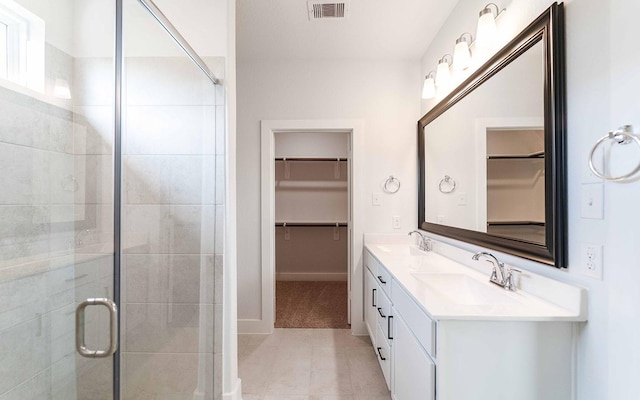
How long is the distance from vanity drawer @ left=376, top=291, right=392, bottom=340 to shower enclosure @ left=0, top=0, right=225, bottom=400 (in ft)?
4.10

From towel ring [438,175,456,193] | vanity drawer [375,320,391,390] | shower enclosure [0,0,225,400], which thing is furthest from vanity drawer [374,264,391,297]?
shower enclosure [0,0,225,400]

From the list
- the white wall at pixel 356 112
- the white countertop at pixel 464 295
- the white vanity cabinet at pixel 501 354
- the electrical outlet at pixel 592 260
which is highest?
the white wall at pixel 356 112

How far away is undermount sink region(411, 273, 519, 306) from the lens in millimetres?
1370

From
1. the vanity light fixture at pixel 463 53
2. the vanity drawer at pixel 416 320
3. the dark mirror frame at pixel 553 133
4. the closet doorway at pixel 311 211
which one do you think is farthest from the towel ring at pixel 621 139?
the closet doorway at pixel 311 211

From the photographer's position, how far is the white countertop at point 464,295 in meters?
1.09

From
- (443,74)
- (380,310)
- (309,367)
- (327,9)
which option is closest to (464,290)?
(380,310)

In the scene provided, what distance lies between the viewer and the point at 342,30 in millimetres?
2379

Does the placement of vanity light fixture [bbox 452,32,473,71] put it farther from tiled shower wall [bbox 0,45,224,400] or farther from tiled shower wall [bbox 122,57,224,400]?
tiled shower wall [bbox 0,45,224,400]

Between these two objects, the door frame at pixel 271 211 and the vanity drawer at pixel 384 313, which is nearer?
the vanity drawer at pixel 384 313

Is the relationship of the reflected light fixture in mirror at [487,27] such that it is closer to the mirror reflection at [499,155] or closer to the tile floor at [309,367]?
the mirror reflection at [499,155]

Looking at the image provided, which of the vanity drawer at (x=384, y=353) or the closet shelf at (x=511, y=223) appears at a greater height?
the closet shelf at (x=511, y=223)

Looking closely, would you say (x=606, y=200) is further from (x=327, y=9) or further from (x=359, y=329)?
(x=359, y=329)

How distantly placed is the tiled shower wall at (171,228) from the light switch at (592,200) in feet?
5.52

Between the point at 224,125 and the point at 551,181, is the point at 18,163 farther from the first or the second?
the point at 551,181
